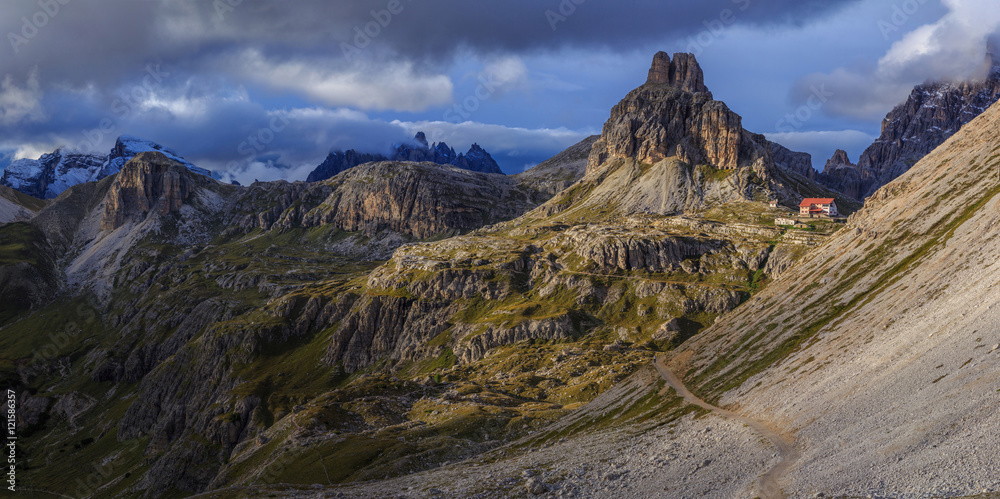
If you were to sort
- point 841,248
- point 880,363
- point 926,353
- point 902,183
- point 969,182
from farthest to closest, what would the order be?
point 902,183 → point 841,248 → point 969,182 → point 880,363 → point 926,353

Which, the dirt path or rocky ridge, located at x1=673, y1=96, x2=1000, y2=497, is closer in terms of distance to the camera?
rocky ridge, located at x1=673, y1=96, x2=1000, y2=497

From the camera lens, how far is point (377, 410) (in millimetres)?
165750

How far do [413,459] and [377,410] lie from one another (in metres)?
56.1

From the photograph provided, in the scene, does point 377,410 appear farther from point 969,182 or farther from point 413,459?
point 969,182

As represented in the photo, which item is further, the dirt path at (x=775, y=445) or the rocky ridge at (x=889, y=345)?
the dirt path at (x=775, y=445)

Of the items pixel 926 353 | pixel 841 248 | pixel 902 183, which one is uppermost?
pixel 902 183

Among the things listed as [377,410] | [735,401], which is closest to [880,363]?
[735,401]

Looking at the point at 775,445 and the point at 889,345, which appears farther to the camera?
the point at 889,345

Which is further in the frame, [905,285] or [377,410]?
[377,410]

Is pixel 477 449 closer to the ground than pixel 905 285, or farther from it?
closer to the ground

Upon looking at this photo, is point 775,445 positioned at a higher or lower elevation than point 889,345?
lower

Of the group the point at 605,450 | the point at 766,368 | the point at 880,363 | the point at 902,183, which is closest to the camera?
the point at 880,363

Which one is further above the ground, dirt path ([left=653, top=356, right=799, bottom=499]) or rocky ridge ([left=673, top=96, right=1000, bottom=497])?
rocky ridge ([left=673, top=96, right=1000, bottom=497])

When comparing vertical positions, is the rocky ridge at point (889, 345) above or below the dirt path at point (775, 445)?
above
